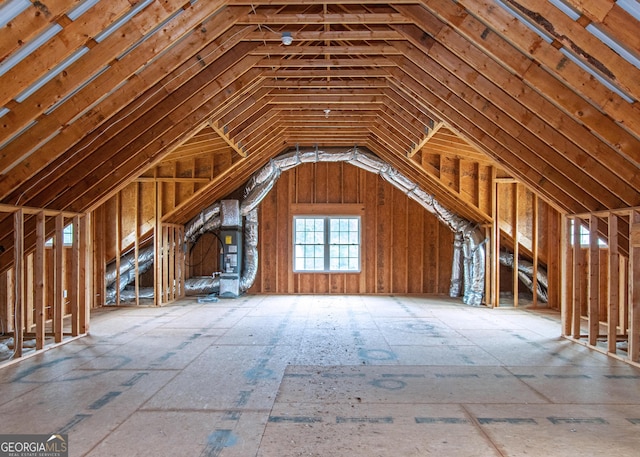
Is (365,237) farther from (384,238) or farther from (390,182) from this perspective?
(390,182)

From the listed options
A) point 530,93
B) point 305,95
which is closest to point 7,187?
point 305,95

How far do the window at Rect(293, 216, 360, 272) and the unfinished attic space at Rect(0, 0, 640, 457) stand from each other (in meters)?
1.63

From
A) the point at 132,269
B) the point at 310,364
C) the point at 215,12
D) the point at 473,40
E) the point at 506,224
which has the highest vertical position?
the point at 215,12

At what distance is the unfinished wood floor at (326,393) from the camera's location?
3180 millimetres

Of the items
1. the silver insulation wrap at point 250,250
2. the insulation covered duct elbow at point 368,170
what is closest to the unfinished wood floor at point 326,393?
the insulation covered duct elbow at point 368,170

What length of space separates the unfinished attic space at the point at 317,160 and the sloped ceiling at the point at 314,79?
24 millimetres

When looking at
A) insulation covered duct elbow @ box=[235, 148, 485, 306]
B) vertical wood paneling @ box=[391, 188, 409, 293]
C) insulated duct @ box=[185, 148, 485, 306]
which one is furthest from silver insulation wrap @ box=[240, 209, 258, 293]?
vertical wood paneling @ box=[391, 188, 409, 293]

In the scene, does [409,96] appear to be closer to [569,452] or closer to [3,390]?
[569,452]

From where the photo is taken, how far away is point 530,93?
470 cm

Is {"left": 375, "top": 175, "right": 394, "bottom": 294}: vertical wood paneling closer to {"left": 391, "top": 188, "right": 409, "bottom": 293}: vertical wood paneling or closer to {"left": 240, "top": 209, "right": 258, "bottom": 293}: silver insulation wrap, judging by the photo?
{"left": 391, "top": 188, "right": 409, "bottom": 293}: vertical wood paneling

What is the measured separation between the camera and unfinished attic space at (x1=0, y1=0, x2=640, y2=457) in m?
3.49

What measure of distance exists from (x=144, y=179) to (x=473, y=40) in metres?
7.29

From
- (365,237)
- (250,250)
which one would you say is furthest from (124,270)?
(365,237)

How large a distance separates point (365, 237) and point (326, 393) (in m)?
7.78
